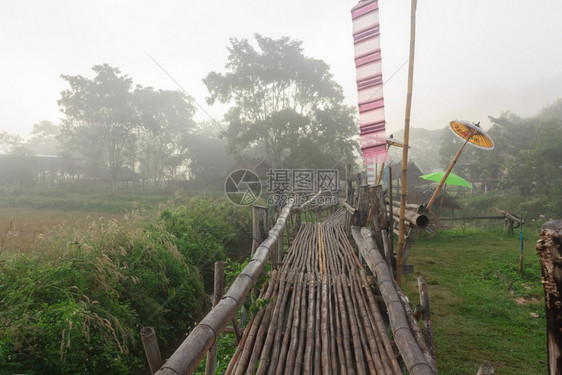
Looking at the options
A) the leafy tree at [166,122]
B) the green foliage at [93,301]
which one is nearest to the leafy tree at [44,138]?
the leafy tree at [166,122]

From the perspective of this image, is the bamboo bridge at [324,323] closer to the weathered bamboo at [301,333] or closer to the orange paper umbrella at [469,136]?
the weathered bamboo at [301,333]

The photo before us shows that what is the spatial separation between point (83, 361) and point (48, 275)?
1.09 metres

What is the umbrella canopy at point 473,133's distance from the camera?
3369mm

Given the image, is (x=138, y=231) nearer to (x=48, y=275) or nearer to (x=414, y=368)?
(x=48, y=275)

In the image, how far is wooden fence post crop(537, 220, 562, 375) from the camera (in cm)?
79

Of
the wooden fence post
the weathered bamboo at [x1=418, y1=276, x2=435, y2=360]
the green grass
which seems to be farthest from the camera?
the green grass

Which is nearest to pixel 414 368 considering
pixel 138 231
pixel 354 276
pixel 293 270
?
pixel 354 276

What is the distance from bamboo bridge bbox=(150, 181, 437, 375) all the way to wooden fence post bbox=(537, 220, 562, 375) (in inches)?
39.3

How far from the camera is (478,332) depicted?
13.4ft

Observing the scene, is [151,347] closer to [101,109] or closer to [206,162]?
[101,109]

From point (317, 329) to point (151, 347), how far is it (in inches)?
68.9

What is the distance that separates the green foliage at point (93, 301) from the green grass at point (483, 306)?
3713 mm

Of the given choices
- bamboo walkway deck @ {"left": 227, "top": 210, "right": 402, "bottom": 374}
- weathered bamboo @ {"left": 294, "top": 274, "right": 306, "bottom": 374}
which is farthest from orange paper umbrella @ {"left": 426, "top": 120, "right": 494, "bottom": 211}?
weathered bamboo @ {"left": 294, "top": 274, "right": 306, "bottom": 374}

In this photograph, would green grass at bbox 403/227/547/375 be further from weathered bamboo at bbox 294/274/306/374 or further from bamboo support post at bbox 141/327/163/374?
bamboo support post at bbox 141/327/163/374
